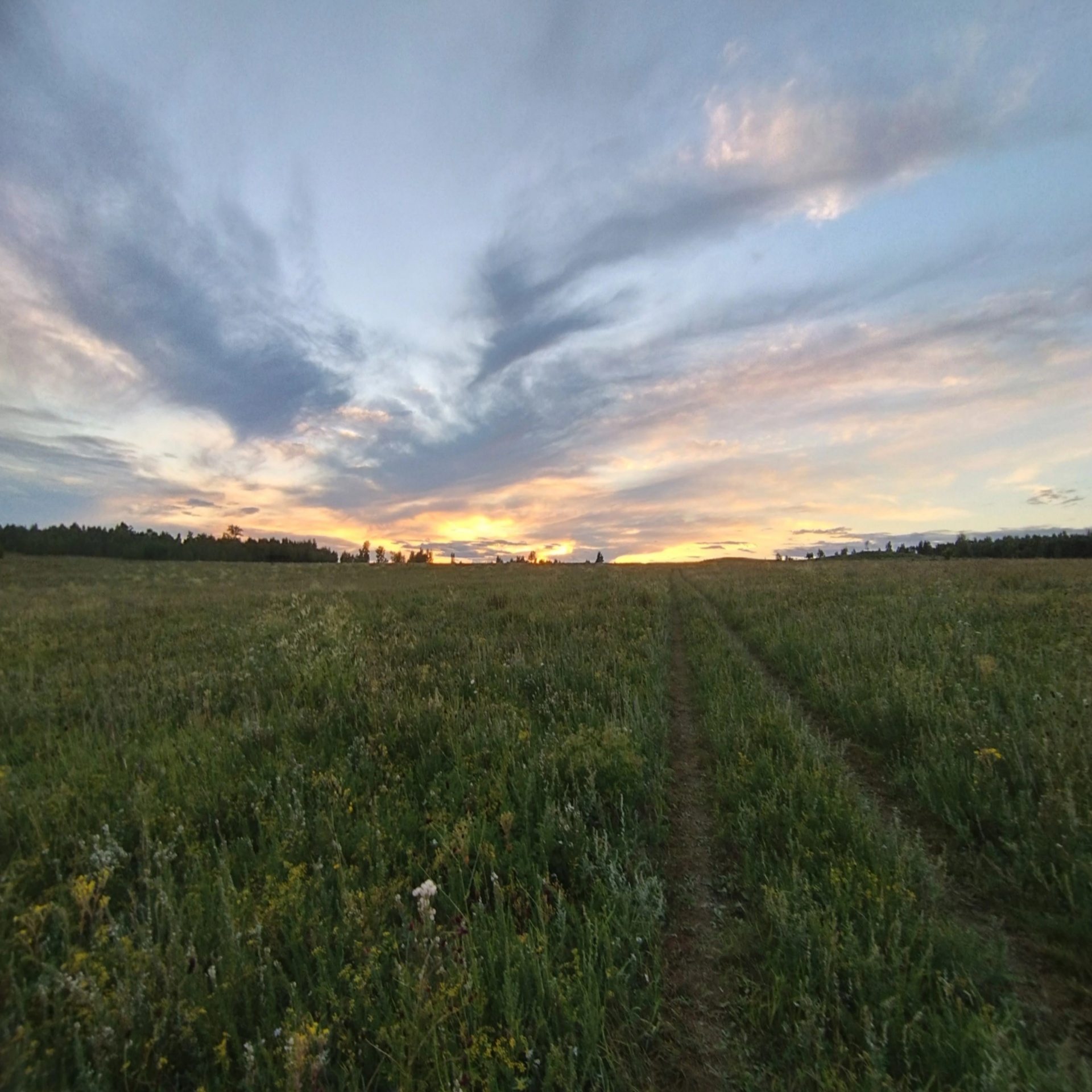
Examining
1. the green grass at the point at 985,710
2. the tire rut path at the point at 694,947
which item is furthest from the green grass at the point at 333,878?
the green grass at the point at 985,710

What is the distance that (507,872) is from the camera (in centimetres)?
355

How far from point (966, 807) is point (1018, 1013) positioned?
7.34ft

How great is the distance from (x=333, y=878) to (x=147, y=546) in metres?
126

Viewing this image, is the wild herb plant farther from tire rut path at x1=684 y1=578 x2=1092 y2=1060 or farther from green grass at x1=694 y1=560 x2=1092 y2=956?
green grass at x1=694 y1=560 x2=1092 y2=956

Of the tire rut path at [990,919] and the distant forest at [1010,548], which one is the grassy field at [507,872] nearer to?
the tire rut path at [990,919]

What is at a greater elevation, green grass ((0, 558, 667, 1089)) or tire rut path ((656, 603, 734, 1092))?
green grass ((0, 558, 667, 1089))

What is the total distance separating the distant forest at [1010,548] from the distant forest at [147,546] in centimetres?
11241

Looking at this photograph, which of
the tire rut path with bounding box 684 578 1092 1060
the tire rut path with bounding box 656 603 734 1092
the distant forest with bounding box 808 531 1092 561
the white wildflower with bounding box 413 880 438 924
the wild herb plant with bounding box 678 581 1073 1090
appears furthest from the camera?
the distant forest with bounding box 808 531 1092 561

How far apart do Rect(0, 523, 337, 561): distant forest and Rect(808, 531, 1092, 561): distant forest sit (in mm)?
112410

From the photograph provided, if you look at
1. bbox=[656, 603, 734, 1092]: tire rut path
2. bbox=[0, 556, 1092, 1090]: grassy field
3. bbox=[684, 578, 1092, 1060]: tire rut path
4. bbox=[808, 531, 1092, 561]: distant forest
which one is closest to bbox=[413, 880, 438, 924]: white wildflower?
bbox=[0, 556, 1092, 1090]: grassy field

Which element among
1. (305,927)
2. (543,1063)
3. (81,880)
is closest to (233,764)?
(81,880)

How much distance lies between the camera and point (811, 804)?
4.12 meters

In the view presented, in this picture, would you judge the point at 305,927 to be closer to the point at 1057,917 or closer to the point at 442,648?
the point at 1057,917

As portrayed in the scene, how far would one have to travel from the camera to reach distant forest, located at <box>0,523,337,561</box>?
90688mm
